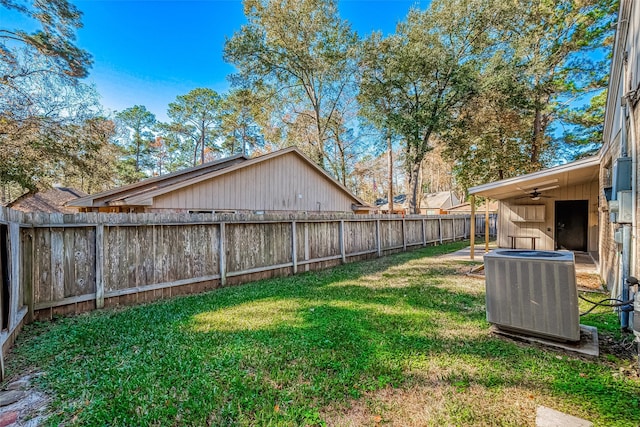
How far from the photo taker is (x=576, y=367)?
2.67 m

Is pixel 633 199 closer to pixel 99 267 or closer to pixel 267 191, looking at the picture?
pixel 99 267

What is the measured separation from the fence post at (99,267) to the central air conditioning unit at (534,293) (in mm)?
5524

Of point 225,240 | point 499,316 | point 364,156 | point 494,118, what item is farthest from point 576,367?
point 364,156

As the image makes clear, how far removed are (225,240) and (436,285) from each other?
4522 millimetres

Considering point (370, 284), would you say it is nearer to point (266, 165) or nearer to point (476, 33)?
point (266, 165)

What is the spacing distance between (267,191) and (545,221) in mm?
10396

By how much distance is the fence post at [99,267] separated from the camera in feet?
14.5

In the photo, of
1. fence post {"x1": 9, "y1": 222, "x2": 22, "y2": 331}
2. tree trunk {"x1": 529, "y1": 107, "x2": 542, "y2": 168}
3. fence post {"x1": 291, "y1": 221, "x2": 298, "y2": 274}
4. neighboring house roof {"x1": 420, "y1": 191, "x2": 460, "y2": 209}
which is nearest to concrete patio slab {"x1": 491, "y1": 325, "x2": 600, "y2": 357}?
fence post {"x1": 291, "y1": 221, "x2": 298, "y2": 274}

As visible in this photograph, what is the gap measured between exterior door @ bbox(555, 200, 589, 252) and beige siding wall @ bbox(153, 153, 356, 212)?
899cm

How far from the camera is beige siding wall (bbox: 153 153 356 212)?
885cm

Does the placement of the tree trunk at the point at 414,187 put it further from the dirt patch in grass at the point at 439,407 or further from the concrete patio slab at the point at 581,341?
the dirt patch in grass at the point at 439,407

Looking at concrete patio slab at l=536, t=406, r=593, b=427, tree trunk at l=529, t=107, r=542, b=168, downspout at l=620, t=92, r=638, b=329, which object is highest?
tree trunk at l=529, t=107, r=542, b=168

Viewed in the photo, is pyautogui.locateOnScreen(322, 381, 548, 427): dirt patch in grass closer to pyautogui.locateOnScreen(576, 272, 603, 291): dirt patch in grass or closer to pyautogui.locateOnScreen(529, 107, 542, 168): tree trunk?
pyautogui.locateOnScreen(576, 272, 603, 291): dirt patch in grass

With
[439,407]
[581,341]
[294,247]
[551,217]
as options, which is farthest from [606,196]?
[551,217]
